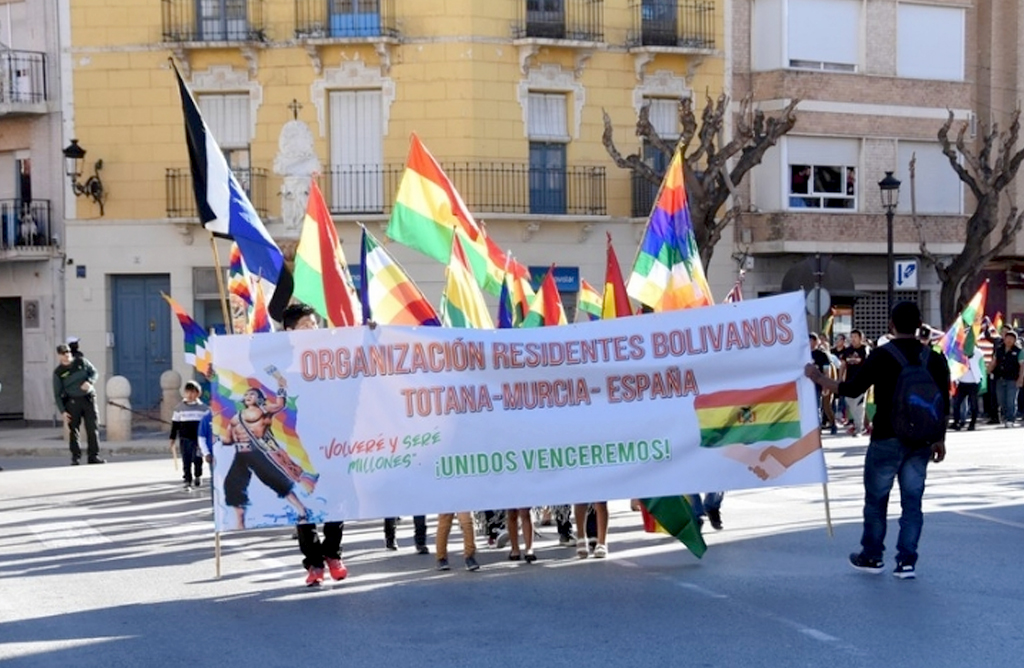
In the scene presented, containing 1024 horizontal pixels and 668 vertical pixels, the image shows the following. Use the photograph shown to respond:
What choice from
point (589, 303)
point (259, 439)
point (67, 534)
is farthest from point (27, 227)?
point (259, 439)

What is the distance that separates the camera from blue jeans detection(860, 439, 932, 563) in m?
10.7

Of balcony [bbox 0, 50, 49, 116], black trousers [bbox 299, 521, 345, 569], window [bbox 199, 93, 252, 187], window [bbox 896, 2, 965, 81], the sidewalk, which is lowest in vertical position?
the sidewalk

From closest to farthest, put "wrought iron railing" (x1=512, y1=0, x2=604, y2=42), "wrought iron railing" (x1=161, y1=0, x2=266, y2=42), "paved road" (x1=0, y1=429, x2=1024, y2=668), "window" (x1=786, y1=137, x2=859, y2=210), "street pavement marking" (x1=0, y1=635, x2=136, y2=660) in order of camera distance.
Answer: "paved road" (x1=0, y1=429, x2=1024, y2=668)
"street pavement marking" (x1=0, y1=635, x2=136, y2=660)
"wrought iron railing" (x1=161, y1=0, x2=266, y2=42)
"wrought iron railing" (x1=512, y1=0, x2=604, y2=42)
"window" (x1=786, y1=137, x2=859, y2=210)

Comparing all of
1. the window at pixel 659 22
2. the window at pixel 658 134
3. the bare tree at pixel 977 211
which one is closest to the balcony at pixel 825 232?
the bare tree at pixel 977 211

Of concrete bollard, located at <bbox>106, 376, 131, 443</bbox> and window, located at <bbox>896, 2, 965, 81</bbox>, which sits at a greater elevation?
window, located at <bbox>896, 2, 965, 81</bbox>

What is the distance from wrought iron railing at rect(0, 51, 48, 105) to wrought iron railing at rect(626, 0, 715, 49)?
1193cm

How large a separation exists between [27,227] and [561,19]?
37.9ft

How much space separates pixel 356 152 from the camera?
33094 mm

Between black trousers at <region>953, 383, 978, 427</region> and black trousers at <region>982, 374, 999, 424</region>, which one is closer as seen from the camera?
black trousers at <region>953, 383, 978, 427</region>

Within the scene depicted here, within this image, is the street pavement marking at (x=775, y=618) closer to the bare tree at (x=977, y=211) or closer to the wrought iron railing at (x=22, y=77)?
the wrought iron railing at (x=22, y=77)

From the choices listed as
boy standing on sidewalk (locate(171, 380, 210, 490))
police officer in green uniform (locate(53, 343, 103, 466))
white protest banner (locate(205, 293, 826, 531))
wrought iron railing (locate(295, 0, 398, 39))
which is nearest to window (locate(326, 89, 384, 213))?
wrought iron railing (locate(295, 0, 398, 39))

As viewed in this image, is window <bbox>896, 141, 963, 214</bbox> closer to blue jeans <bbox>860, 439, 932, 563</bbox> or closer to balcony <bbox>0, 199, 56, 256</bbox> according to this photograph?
balcony <bbox>0, 199, 56, 256</bbox>

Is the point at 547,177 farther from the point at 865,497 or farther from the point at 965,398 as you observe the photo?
the point at 865,497

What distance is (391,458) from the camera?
36.0 feet
